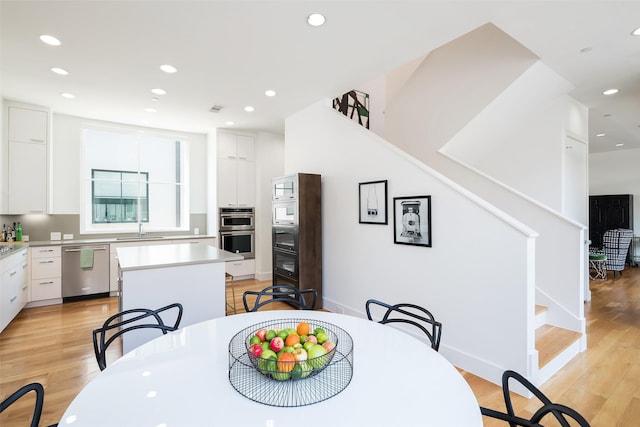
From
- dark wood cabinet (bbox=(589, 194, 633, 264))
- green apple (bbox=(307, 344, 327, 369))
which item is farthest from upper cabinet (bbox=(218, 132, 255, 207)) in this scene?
dark wood cabinet (bbox=(589, 194, 633, 264))

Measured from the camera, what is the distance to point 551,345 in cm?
272

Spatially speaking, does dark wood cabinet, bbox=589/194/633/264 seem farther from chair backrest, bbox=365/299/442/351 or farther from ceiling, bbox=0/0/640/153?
chair backrest, bbox=365/299/442/351

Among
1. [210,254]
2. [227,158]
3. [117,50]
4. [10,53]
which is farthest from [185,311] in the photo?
[227,158]

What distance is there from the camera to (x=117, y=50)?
2816 millimetres

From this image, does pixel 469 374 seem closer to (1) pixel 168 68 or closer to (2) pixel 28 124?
(1) pixel 168 68

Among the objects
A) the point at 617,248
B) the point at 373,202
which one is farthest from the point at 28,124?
the point at 617,248

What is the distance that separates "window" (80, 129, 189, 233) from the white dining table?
4874 mm

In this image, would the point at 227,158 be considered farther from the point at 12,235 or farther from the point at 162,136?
the point at 12,235

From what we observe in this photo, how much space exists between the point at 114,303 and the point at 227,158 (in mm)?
2884

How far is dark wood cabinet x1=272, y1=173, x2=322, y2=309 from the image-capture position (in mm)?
4066

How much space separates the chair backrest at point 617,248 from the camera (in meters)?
6.11

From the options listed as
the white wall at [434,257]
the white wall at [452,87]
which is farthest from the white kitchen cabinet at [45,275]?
the white wall at [452,87]

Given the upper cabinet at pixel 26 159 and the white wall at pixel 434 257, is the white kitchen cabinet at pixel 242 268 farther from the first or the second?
the upper cabinet at pixel 26 159

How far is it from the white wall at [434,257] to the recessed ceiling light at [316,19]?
55.2 inches
